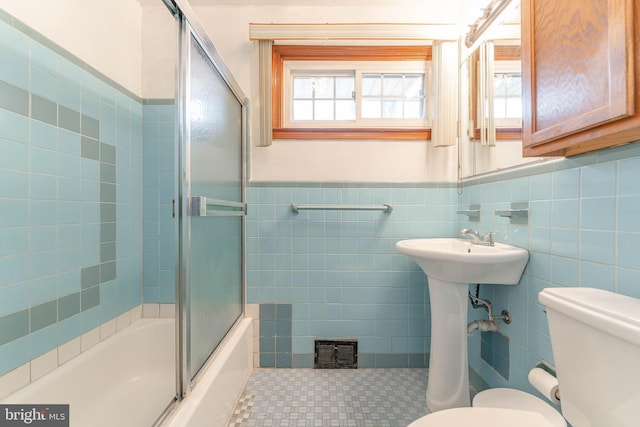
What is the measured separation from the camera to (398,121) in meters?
1.98

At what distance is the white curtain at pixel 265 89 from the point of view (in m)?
1.86

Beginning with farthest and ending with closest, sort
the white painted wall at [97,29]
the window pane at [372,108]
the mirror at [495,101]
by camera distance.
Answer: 1. the window pane at [372,108]
2. the mirror at [495,101]
3. the white painted wall at [97,29]

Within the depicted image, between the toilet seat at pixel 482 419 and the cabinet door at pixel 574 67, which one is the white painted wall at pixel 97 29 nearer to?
the cabinet door at pixel 574 67

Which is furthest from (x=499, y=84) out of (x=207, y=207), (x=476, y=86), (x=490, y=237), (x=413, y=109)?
(x=207, y=207)

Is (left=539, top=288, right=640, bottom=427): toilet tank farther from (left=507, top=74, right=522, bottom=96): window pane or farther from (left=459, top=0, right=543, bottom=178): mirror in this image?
(left=507, top=74, right=522, bottom=96): window pane

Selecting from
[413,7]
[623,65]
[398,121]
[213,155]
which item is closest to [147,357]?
[213,155]

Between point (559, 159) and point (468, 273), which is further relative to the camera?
point (468, 273)

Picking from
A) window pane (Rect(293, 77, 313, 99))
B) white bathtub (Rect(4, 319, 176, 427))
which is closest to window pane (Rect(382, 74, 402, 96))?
window pane (Rect(293, 77, 313, 99))

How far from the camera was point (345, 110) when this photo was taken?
200 cm

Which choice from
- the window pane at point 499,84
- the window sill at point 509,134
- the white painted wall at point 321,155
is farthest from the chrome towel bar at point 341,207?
the window pane at point 499,84

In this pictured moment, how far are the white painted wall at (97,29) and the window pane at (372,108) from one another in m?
1.39

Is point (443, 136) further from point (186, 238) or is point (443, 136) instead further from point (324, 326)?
point (186, 238)

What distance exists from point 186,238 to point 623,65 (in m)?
1.29

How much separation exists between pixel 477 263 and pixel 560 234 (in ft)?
0.94
